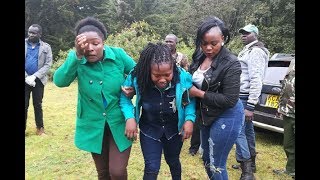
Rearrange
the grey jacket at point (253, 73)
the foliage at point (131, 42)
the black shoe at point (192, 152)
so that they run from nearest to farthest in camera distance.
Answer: the grey jacket at point (253, 73) → the black shoe at point (192, 152) → the foliage at point (131, 42)

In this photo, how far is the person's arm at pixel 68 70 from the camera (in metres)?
2.93

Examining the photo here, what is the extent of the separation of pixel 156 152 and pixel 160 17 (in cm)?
2587

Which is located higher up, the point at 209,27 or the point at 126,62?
the point at 209,27

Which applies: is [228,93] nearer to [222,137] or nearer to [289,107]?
[222,137]

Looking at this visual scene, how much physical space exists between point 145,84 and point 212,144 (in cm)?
79

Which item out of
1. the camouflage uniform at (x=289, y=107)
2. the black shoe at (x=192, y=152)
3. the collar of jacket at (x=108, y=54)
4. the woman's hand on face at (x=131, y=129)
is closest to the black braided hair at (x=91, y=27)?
the collar of jacket at (x=108, y=54)

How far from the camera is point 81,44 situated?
2783 mm

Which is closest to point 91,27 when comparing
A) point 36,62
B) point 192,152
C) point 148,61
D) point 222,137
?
point 148,61

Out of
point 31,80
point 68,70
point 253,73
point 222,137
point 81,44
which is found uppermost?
point 81,44

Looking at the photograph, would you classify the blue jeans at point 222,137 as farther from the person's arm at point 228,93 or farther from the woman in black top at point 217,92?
the person's arm at point 228,93

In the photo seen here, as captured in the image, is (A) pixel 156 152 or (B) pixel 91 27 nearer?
(B) pixel 91 27

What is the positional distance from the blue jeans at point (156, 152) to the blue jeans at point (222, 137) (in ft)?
1.10
